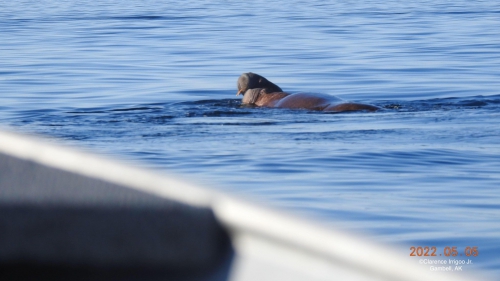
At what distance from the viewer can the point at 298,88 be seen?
16.0m

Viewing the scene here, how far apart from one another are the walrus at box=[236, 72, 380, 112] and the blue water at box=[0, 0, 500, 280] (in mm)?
279

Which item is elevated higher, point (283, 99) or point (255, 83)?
point (255, 83)

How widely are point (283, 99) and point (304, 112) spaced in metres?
0.90

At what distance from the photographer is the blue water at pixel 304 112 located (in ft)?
23.5

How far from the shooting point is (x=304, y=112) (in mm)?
11609

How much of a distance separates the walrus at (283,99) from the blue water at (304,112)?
0.28 m

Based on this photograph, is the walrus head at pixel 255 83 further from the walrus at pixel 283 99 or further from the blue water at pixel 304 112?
the blue water at pixel 304 112
